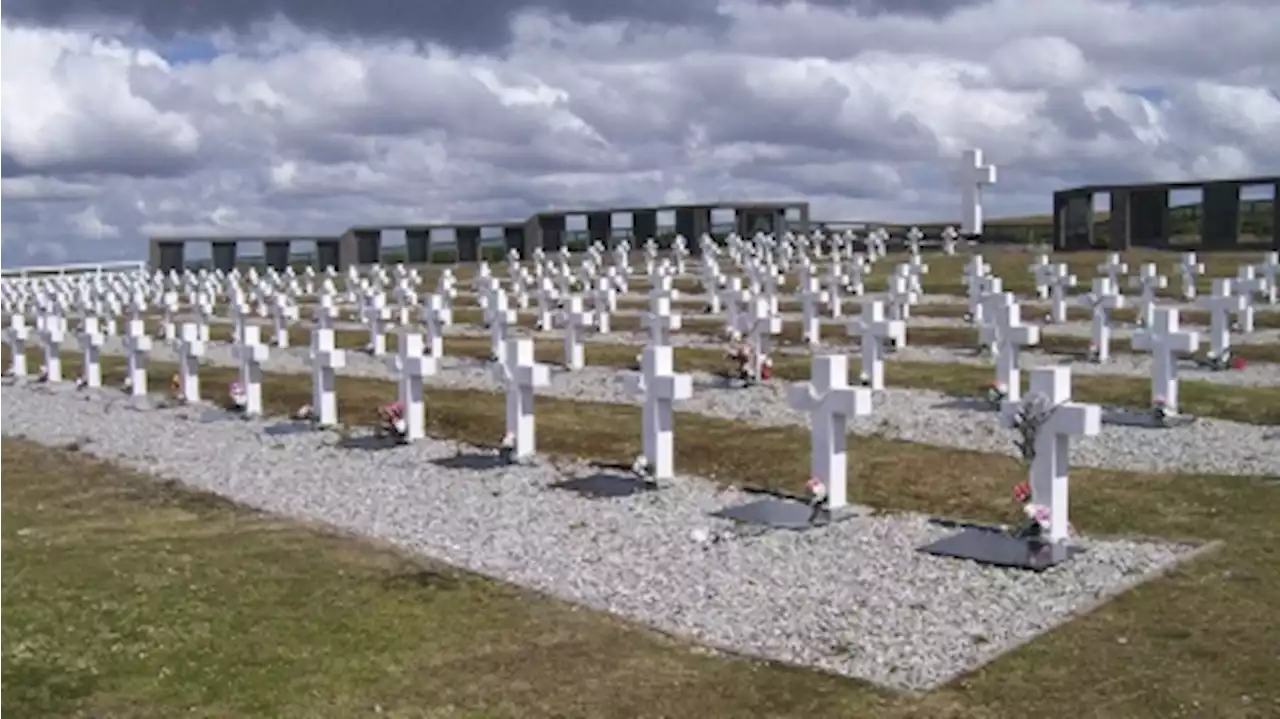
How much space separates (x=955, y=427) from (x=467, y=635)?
839 centimetres

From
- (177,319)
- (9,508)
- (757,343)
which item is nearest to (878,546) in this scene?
(9,508)

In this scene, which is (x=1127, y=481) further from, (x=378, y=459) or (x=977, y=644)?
(x=378, y=459)

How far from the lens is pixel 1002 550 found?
991 cm

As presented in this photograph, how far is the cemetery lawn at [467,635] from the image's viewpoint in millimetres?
7035

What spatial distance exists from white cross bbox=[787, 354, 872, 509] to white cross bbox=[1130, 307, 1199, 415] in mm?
5174

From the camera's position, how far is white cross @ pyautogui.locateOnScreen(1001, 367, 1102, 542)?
10211mm

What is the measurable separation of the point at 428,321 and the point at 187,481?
917cm

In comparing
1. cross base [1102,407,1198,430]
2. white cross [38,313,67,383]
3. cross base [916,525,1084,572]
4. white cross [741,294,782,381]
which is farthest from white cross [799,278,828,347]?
cross base [916,525,1084,572]

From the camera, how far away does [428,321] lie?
22969 millimetres

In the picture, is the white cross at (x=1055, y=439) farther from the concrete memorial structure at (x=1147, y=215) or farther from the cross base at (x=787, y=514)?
the concrete memorial structure at (x=1147, y=215)

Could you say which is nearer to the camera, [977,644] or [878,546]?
[977,644]

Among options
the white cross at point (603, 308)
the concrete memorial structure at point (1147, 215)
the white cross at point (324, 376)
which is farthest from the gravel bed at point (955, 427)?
the concrete memorial structure at point (1147, 215)

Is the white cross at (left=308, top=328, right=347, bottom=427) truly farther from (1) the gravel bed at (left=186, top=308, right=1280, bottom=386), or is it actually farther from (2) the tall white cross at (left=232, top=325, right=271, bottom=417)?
(1) the gravel bed at (left=186, top=308, right=1280, bottom=386)

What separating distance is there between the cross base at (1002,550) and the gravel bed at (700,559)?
123 millimetres
